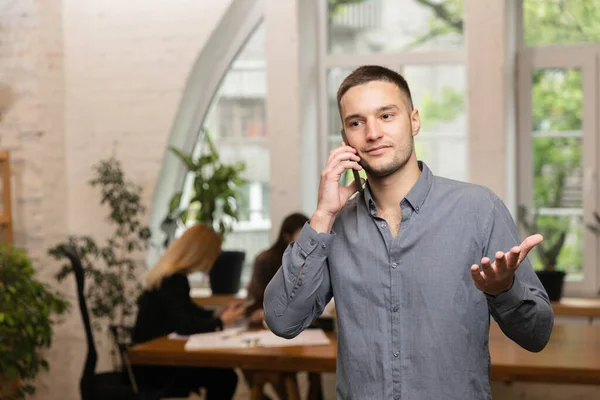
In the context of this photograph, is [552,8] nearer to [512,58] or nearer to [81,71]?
[512,58]

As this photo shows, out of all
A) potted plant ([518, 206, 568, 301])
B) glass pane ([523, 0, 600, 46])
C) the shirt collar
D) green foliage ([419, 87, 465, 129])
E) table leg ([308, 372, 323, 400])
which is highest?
glass pane ([523, 0, 600, 46])

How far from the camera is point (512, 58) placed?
570 cm

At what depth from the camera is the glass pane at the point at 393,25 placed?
19.4ft

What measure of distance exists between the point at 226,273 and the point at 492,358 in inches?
108

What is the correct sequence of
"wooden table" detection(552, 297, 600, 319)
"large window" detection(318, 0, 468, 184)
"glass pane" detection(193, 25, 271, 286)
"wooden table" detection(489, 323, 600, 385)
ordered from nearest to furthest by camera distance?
"wooden table" detection(489, 323, 600, 385)
"wooden table" detection(552, 297, 600, 319)
"large window" detection(318, 0, 468, 184)
"glass pane" detection(193, 25, 271, 286)

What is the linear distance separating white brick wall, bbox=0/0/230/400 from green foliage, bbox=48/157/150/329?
0.49 ft

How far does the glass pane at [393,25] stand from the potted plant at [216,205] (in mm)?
1106

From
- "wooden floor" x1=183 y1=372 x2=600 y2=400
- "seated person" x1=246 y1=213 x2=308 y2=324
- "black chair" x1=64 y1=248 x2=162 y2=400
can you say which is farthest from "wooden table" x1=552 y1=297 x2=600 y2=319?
"black chair" x1=64 y1=248 x2=162 y2=400

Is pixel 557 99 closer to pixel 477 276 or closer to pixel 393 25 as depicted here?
pixel 393 25

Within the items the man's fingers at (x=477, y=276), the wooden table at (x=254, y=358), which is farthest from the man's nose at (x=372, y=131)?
the wooden table at (x=254, y=358)

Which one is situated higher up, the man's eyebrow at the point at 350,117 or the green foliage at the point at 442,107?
the green foliage at the point at 442,107

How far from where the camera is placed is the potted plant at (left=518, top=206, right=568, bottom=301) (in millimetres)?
5289

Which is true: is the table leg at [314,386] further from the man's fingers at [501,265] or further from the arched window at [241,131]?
the man's fingers at [501,265]

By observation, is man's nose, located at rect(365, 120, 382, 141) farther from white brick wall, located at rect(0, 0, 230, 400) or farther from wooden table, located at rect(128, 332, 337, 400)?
white brick wall, located at rect(0, 0, 230, 400)
